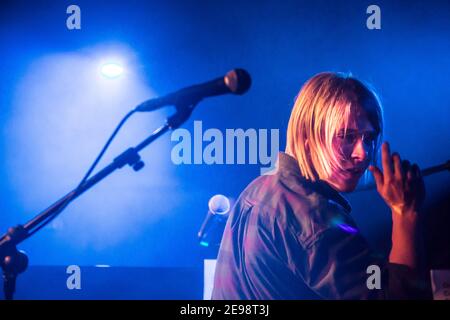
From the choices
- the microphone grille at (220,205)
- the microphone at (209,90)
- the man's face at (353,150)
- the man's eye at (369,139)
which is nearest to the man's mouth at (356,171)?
the man's face at (353,150)

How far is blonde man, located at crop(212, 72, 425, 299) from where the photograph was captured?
2225mm

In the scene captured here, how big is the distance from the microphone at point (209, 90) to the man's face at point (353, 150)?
63 centimetres

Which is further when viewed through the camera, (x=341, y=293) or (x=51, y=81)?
(x=51, y=81)

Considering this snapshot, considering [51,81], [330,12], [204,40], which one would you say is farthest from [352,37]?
[51,81]

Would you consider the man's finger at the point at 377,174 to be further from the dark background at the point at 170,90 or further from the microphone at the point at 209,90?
the microphone at the point at 209,90

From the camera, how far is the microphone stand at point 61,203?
184 cm

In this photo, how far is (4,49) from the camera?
2488 millimetres

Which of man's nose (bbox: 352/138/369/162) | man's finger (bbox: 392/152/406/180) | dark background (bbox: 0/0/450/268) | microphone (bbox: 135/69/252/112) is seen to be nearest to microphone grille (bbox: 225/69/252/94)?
microphone (bbox: 135/69/252/112)

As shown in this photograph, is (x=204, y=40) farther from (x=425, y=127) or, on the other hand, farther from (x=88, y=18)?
(x=425, y=127)

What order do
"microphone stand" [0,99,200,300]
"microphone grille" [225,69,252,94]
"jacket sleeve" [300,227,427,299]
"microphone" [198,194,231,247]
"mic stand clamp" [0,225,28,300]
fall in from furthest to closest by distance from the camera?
1. "microphone" [198,194,231,247]
2. "jacket sleeve" [300,227,427,299]
3. "mic stand clamp" [0,225,28,300]
4. "microphone stand" [0,99,200,300]
5. "microphone grille" [225,69,252,94]

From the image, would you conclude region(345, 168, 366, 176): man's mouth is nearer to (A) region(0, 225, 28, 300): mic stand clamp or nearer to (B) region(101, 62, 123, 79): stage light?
(B) region(101, 62, 123, 79): stage light

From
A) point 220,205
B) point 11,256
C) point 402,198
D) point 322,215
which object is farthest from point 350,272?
point 11,256

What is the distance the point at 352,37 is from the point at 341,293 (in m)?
1.04

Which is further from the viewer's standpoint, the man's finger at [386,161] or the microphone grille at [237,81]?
the man's finger at [386,161]
